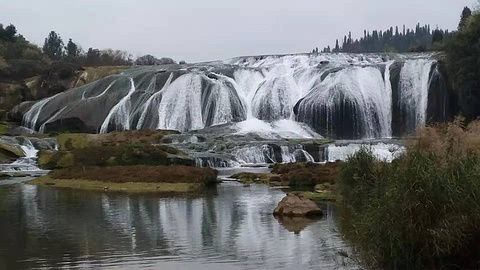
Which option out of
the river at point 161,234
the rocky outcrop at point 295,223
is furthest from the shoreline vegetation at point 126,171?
the rocky outcrop at point 295,223

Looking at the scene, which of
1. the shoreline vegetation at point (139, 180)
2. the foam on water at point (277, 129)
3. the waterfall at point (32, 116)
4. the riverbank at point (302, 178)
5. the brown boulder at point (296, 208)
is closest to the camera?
the brown boulder at point (296, 208)

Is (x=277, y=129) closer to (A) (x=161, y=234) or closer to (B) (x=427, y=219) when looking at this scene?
(A) (x=161, y=234)

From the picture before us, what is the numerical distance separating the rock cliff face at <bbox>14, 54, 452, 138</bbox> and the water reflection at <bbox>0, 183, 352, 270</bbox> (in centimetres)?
3523

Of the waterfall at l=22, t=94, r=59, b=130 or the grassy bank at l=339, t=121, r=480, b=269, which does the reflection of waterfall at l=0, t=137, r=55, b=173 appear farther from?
the grassy bank at l=339, t=121, r=480, b=269

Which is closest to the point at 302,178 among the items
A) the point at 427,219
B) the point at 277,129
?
the point at 427,219

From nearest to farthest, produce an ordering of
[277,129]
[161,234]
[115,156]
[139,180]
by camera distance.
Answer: [161,234] < [139,180] < [115,156] < [277,129]

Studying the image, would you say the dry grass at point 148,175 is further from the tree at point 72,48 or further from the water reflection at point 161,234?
the tree at point 72,48

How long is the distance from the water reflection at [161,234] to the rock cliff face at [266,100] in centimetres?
3523

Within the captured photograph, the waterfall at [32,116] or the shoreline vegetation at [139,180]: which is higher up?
the waterfall at [32,116]

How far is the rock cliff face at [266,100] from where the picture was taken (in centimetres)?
5934

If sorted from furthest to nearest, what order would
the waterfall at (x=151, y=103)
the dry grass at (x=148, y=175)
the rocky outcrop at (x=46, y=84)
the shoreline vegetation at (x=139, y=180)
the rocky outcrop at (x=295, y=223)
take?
the rocky outcrop at (x=46, y=84) < the waterfall at (x=151, y=103) < the dry grass at (x=148, y=175) < the shoreline vegetation at (x=139, y=180) < the rocky outcrop at (x=295, y=223)

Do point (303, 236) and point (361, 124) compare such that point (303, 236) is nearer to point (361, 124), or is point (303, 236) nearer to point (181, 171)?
point (181, 171)

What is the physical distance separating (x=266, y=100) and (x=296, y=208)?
143ft

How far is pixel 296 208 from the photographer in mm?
20141
